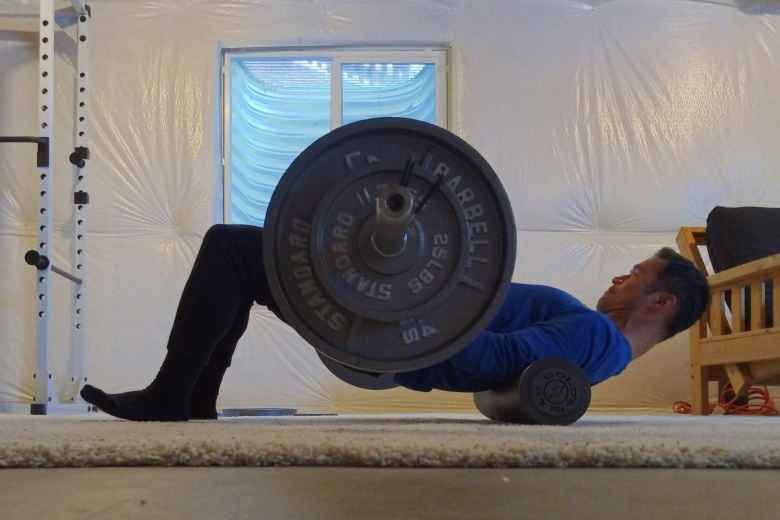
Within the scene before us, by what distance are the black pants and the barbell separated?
11.5 inches

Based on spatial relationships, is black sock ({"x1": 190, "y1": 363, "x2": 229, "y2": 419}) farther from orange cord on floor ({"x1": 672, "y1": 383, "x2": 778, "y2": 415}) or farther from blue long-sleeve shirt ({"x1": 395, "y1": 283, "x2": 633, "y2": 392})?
orange cord on floor ({"x1": 672, "y1": 383, "x2": 778, "y2": 415})

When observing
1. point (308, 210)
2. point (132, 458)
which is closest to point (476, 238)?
point (308, 210)

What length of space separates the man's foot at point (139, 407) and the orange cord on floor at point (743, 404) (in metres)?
2.03

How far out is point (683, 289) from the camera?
1884mm

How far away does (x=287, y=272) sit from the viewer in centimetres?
124

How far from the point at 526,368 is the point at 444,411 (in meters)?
1.82

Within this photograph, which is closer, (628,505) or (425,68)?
(628,505)

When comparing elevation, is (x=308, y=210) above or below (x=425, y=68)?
below

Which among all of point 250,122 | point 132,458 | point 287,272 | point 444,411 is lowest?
point 444,411

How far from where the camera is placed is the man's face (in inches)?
74.9

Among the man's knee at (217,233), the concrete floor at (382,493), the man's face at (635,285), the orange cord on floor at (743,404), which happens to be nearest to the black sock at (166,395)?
the man's knee at (217,233)

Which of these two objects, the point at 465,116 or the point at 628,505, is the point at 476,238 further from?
the point at 465,116

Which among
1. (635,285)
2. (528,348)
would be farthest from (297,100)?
(528,348)

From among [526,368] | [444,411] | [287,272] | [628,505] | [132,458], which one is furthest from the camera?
[444,411]
